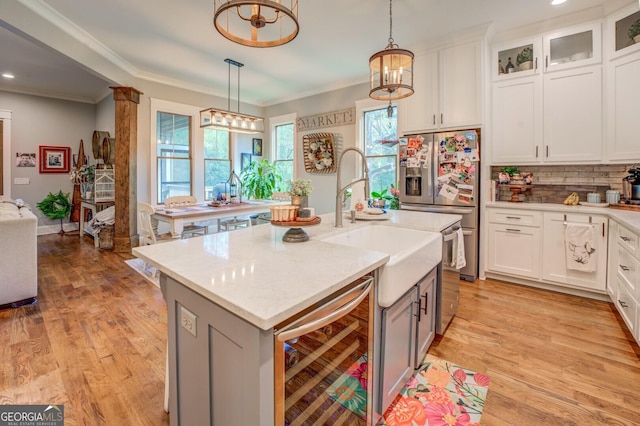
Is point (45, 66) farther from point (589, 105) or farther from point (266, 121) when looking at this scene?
point (589, 105)

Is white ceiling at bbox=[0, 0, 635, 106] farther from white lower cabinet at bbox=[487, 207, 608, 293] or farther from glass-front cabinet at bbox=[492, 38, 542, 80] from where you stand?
white lower cabinet at bbox=[487, 207, 608, 293]

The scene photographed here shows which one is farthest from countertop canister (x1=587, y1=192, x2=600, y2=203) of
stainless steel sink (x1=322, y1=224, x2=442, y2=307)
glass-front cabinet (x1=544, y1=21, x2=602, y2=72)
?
stainless steel sink (x1=322, y1=224, x2=442, y2=307)

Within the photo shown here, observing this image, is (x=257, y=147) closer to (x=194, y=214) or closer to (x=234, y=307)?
(x=194, y=214)

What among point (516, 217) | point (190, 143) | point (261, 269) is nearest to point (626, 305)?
point (516, 217)

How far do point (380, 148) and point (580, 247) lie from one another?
9.32ft

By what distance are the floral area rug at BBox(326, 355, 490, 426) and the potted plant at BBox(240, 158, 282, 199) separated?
474cm

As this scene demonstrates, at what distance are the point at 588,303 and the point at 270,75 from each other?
5168 mm

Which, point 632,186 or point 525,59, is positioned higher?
point 525,59

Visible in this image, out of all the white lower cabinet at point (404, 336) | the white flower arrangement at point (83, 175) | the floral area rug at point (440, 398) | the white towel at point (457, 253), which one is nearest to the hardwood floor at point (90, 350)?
the white lower cabinet at point (404, 336)

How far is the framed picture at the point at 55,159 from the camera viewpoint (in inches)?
243

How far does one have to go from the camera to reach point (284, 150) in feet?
21.2

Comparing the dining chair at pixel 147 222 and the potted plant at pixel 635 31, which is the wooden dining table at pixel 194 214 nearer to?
the dining chair at pixel 147 222

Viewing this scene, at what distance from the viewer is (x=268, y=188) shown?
20.2ft

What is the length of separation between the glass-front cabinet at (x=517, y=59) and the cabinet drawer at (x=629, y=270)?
215 cm
